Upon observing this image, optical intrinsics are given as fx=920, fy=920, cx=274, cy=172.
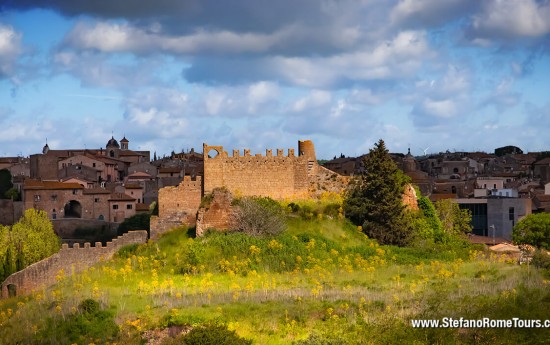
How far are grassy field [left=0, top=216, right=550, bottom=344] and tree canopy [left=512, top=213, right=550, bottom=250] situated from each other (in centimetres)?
Answer: 1129

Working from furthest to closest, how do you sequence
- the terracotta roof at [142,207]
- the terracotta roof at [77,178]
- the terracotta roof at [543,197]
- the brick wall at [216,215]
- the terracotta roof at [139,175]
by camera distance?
the terracotta roof at [139,175] < the terracotta roof at [77,178] < the terracotta roof at [142,207] < the terracotta roof at [543,197] < the brick wall at [216,215]

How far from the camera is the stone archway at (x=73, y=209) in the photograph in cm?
7239

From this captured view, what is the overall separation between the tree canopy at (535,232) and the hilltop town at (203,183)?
5.47m

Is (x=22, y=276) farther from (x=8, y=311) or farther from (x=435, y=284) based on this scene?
(x=435, y=284)

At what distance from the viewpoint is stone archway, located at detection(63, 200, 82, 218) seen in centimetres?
7239

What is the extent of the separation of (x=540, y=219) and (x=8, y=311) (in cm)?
2911

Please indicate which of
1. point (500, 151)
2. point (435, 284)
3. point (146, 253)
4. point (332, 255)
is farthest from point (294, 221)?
point (500, 151)

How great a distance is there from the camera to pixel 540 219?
162 feet

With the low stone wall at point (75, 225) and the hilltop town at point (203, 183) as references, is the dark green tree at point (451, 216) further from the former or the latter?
the low stone wall at point (75, 225)

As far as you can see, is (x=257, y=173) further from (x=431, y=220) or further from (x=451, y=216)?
(x=451, y=216)

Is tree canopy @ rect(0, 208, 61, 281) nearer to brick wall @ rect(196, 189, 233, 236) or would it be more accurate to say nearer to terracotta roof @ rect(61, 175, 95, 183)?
brick wall @ rect(196, 189, 233, 236)

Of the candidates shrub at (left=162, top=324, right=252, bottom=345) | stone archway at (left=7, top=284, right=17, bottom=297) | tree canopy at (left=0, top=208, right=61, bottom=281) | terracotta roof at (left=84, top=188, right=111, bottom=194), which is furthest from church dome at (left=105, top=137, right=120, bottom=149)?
shrub at (left=162, top=324, right=252, bottom=345)

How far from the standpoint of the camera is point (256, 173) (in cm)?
3678

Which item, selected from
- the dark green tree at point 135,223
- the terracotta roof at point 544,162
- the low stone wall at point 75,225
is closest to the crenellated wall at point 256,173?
the dark green tree at point 135,223
